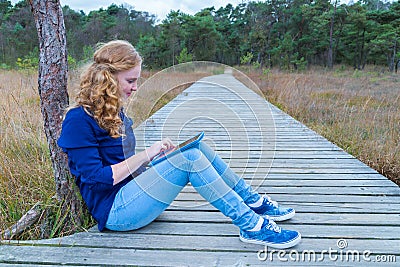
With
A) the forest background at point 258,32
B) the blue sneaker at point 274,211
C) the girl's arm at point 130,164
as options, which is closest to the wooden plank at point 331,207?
the blue sneaker at point 274,211

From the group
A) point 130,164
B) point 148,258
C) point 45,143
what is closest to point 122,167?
point 130,164

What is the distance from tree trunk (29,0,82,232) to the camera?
1.69 m

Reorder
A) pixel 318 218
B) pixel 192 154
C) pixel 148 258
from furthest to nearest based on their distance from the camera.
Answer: pixel 318 218
pixel 192 154
pixel 148 258

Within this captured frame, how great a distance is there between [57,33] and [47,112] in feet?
1.20

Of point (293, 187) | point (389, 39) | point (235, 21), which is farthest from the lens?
point (235, 21)

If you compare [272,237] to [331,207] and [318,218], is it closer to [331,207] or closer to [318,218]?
[318,218]

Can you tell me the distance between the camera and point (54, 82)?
1.76 metres

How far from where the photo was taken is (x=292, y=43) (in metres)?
25.8

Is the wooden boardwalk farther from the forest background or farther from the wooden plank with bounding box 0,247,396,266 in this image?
the forest background

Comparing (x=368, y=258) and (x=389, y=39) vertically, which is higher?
(x=389, y=39)

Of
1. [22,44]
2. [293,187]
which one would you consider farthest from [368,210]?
[22,44]

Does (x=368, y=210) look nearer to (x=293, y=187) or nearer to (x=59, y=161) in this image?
(x=293, y=187)

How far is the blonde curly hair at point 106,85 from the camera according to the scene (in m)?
1.61

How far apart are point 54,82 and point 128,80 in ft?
1.18
